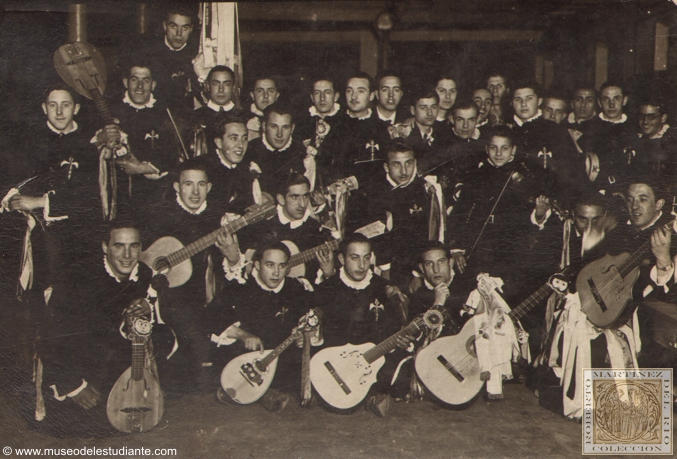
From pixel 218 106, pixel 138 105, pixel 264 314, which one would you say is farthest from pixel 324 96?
pixel 264 314

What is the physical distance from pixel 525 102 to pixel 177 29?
2.06 meters

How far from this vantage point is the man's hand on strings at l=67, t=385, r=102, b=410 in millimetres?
3516

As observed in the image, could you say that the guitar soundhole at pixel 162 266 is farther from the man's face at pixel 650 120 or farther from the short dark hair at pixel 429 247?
the man's face at pixel 650 120

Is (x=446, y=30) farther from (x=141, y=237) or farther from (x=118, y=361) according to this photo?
(x=118, y=361)

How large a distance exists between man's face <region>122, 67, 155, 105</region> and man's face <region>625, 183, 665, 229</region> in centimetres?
287

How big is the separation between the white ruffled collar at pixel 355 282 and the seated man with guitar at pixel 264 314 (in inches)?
8.1

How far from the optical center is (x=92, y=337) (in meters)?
3.51

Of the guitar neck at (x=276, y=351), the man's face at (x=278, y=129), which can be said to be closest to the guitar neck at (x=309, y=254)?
the guitar neck at (x=276, y=351)

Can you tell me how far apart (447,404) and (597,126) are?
188 centimetres

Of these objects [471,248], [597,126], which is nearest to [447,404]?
[471,248]

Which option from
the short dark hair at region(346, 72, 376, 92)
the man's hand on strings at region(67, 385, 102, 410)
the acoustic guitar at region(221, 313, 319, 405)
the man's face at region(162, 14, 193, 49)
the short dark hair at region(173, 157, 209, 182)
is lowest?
the man's hand on strings at region(67, 385, 102, 410)

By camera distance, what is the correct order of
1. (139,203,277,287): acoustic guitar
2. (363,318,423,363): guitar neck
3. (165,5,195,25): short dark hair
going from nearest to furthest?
(165,5,195,25): short dark hair → (139,203,277,287): acoustic guitar → (363,318,423,363): guitar neck

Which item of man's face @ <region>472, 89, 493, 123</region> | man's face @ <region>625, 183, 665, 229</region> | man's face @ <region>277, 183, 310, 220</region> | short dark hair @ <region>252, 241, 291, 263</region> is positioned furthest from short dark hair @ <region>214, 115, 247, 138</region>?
man's face @ <region>625, 183, 665, 229</region>

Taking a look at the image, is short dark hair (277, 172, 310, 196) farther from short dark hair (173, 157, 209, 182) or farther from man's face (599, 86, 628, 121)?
man's face (599, 86, 628, 121)
